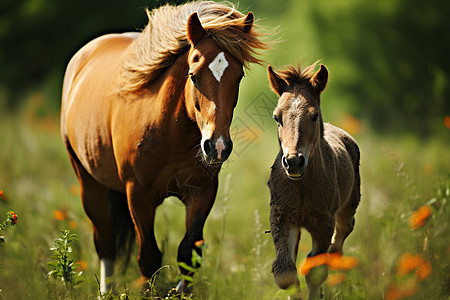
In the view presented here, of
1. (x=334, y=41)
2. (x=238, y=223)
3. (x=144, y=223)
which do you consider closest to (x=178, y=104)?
(x=144, y=223)

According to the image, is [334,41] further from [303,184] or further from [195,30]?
[303,184]

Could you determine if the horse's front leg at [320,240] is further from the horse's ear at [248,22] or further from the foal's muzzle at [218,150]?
the horse's ear at [248,22]

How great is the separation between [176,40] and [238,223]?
388 centimetres

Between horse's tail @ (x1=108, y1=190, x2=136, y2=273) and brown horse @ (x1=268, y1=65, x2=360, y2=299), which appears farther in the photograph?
horse's tail @ (x1=108, y1=190, x2=136, y2=273)

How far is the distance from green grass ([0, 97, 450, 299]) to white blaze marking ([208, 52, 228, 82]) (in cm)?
107

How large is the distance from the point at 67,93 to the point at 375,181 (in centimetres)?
454

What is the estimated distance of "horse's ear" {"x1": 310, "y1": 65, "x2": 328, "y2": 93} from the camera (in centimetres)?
389

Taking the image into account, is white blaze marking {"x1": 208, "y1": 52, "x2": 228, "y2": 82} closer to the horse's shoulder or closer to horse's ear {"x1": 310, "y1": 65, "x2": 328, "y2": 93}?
horse's ear {"x1": 310, "y1": 65, "x2": 328, "y2": 93}

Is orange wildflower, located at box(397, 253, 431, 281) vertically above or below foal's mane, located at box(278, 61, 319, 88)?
below

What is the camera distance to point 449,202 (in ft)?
16.3

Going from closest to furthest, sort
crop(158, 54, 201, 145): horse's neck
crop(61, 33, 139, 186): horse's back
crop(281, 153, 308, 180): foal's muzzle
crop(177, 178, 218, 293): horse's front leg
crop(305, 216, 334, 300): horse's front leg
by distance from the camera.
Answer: crop(281, 153, 308, 180): foal's muzzle, crop(305, 216, 334, 300): horse's front leg, crop(158, 54, 201, 145): horse's neck, crop(177, 178, 218, 293): horse's front leg, crop(61, 33, 139, 186): horse's back

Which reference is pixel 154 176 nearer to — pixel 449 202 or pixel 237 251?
pixel 449 202

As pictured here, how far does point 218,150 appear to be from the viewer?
3938 millimetres

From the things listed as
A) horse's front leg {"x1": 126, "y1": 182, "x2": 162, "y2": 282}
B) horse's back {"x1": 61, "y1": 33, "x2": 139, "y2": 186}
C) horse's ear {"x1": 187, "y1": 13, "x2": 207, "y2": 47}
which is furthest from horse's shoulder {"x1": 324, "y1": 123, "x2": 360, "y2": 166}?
horse's back {"x1": 61, "y1": 33, "x2": 139, "y2": 186}
